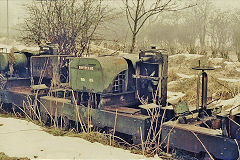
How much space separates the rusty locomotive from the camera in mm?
5242

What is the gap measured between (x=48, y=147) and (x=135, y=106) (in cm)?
232

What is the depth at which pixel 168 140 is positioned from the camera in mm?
5637

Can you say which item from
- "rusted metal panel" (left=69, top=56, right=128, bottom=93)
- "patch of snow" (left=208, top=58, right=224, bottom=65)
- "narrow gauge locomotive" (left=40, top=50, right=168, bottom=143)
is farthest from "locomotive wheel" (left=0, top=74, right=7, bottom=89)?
"patch of snow" (left=208, top=58, right=224, bottom=65)

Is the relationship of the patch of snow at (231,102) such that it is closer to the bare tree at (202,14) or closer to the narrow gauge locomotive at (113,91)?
the narrow gauge locomotive at (113,91)

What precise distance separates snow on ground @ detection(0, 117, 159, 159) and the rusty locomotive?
492 mm

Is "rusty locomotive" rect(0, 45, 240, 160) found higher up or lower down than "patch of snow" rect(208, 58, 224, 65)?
lower down

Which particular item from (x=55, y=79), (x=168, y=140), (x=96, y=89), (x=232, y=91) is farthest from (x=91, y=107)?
(x=232, y=91)

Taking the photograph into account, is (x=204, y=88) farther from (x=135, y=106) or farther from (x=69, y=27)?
(x=69, y=27)

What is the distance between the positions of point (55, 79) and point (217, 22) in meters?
17.2

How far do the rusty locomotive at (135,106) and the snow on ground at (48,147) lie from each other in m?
0.49

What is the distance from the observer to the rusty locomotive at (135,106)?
5.24m

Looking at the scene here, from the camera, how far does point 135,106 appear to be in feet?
25.1

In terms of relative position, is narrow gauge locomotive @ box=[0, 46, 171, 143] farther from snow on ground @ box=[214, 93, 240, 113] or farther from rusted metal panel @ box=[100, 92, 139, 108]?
snow on ground @ box=[214, 93, 240, 113]

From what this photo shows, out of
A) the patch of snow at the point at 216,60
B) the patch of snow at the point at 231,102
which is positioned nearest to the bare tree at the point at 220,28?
the patch of snow at the point at 216,60
